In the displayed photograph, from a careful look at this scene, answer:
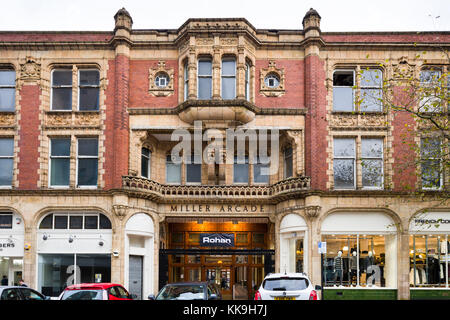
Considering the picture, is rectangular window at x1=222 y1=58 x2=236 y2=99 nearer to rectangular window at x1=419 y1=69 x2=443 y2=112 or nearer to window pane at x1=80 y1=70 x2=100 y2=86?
window pane at x1=80 y1=70 x2=100 y2=86

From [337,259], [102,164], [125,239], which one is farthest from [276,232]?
[102,164]

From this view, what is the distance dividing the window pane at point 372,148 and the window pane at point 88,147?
13920mm

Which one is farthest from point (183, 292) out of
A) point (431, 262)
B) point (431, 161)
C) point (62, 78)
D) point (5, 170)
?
point (62, 78)

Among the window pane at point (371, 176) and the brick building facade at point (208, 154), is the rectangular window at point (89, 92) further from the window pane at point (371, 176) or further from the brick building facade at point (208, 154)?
the window pane at point (371, 176)

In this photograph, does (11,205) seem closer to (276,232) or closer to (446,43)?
(276,232)

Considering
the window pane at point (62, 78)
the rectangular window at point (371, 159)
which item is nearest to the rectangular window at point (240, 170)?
the rectangular window at point (371, 159)

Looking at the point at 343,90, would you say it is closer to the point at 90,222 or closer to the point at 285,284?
the point at 90,222

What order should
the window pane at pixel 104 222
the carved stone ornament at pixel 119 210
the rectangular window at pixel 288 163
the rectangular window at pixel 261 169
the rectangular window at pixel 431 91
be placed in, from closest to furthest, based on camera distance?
the rectangular window at pixel 431 91 → the carved stone ornament at pixel 119 210 → the window pane at pixel 104 222 → the rectangular window at pixel 288 163 → the rectangular window at pixel 261 169

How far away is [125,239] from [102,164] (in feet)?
13.3

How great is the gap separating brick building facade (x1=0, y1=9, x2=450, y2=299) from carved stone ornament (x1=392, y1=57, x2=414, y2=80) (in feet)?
0.19

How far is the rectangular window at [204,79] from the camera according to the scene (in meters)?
26.5

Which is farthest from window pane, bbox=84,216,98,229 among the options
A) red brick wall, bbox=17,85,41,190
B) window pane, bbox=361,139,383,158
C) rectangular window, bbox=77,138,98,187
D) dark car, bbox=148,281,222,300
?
window pane, bbox=361,139,383,158

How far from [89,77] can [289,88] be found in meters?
10.7
